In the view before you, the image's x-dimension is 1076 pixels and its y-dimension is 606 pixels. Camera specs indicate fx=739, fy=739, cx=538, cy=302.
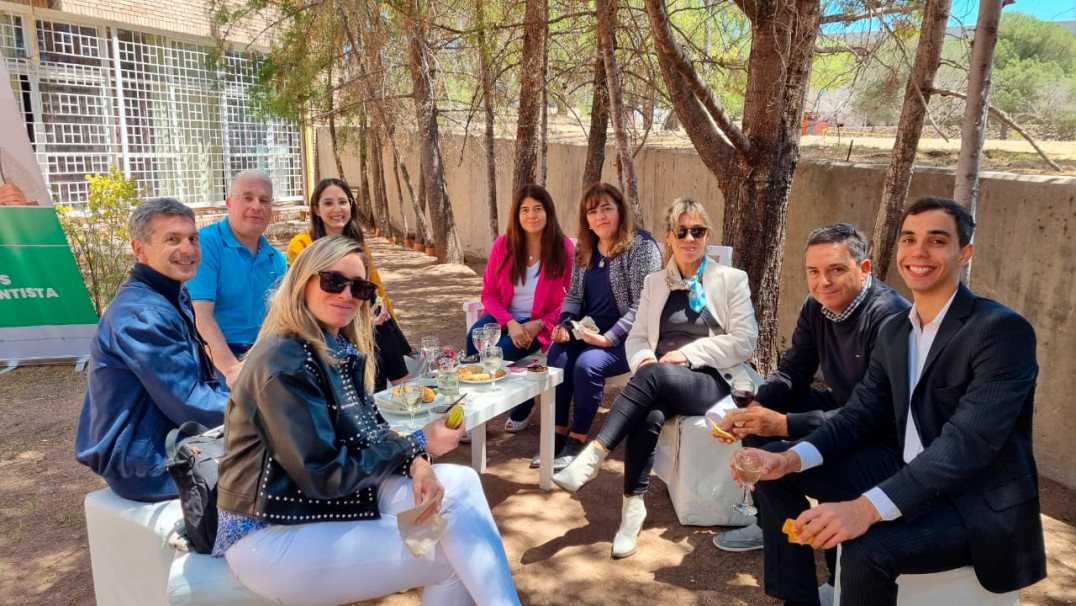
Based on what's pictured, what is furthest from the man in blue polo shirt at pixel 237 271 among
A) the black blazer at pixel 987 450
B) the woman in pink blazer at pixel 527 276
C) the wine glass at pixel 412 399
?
Answer: the black blazer at pixel 987 450

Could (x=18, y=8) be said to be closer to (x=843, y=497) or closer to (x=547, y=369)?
(x=547, y=369)

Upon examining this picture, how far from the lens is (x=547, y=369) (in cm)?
363

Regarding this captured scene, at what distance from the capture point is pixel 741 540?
3129 millimetres

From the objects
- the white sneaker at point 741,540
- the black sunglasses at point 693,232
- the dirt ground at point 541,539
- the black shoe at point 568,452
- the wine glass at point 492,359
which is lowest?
the dirt ground at point 541,539

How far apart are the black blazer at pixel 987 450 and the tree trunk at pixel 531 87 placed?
177 inches

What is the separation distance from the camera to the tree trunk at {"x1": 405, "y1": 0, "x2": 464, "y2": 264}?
9141 millimetres

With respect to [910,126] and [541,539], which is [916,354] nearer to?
[541,539]

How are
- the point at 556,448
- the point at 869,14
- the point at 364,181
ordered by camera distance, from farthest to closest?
1. the point at 364,181
2. the point at 869,14
3. the point at 556,448

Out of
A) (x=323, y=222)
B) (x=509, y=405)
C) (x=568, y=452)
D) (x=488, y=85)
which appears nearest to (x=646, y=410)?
(x=509, y=405)

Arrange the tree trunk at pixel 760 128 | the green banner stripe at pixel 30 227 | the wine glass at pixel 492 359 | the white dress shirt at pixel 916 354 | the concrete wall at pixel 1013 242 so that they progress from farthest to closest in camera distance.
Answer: the green banner stripe at pixel 30 227 < the tree trunk at pixel 760 128 < the concrete wall at pixel 1013 242 < the wine glass at pixel 492 359 < the white dress shirt at pixel 916 354

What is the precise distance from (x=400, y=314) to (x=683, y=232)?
4.72m

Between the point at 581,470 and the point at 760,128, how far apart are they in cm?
247

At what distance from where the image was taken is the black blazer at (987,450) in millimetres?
1918

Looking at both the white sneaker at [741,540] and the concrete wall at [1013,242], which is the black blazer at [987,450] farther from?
the concrete wall at [1013,242]
